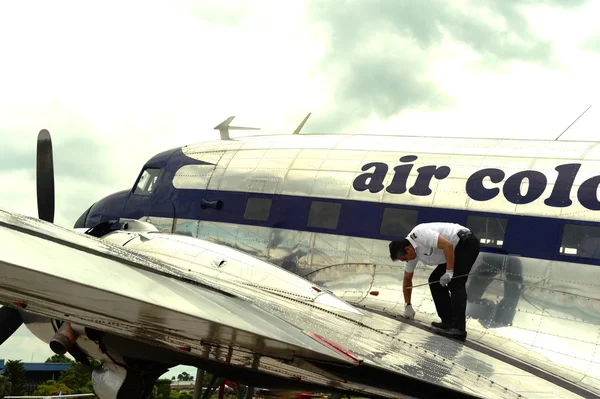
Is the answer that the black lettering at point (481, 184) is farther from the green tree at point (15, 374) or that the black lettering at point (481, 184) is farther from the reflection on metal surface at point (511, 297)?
the green tree at point (15, 374)

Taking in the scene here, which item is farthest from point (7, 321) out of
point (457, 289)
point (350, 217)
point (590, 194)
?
point (590, 194)

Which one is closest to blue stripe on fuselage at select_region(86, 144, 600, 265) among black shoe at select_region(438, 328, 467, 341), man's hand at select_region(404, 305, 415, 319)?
man's hand at select_region(404, 305, 415, 319)

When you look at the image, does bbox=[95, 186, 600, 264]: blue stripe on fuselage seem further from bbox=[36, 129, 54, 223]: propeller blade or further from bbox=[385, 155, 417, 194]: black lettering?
bbox=[36, 129, 54, 223]: propeller blade

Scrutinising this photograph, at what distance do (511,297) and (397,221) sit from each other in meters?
2.15

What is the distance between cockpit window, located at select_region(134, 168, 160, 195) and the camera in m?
13.5

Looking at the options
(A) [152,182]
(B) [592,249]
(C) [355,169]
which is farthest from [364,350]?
(A) [152,182]

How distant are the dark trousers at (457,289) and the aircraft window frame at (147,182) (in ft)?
22.2

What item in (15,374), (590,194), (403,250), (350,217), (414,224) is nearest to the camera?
(590,194)

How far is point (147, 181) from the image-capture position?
44.9ft

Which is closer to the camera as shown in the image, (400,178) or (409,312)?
(409,312)

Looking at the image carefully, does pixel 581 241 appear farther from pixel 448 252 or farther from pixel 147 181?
pixel 147 181

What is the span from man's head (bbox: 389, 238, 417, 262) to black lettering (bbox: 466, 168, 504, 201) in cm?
141

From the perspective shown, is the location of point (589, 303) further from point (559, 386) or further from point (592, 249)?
point (559, 386)

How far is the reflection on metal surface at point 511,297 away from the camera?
8039 millimetres
